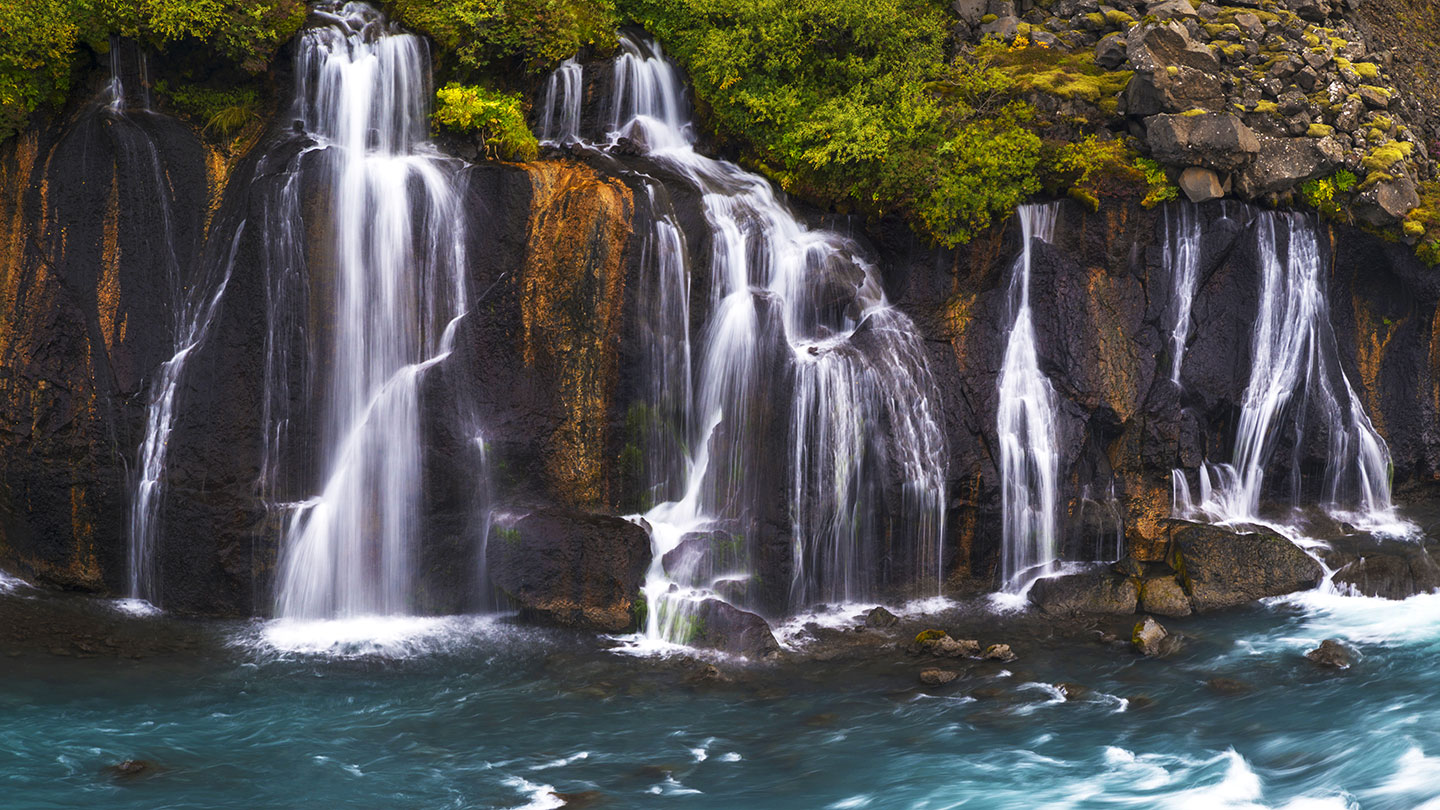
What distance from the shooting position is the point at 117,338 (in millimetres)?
14805

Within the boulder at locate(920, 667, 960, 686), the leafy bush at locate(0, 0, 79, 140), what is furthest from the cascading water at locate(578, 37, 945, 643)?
the leafy bush at locate(0, 0, 79, 140)

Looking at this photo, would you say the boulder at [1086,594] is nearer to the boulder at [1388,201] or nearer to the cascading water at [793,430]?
the cascading water at [793,430]

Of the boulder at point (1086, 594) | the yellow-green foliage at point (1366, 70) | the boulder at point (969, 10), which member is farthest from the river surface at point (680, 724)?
the boulder at point (969, 10)

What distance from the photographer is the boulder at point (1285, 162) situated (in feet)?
53.6

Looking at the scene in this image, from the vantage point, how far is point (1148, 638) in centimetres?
1394

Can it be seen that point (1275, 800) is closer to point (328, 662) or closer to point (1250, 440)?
point (1250, 440)

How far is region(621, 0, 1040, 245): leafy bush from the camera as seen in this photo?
1616cm

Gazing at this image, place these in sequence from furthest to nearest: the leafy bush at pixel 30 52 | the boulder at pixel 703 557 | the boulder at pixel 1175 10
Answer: the boulder at pixel 1175 10, the boulder at pixel 703 557, the leafy bush at pixel 30 52

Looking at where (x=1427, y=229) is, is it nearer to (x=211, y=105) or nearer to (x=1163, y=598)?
(x=1163, y=598)

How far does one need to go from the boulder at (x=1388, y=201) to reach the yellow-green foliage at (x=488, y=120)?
1223 centimetres

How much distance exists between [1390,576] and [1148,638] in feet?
13.3

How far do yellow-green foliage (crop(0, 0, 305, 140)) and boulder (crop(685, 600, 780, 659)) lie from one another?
9.58m

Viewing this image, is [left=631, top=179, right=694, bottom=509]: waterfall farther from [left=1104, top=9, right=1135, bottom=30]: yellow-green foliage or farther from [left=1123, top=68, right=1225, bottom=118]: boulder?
[left=1104, top=9, right=1135, bottom=30]: yellow-green foliage

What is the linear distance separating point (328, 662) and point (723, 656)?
468cm
